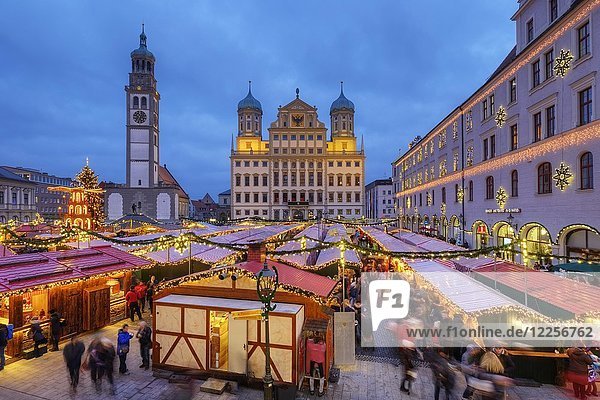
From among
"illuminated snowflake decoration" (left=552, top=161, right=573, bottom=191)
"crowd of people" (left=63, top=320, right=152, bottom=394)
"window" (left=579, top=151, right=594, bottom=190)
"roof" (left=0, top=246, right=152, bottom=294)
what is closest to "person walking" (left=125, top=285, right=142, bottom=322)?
"roof" (left=0, top=246, right=152, bottom=294)

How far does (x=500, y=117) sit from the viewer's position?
84.9 ft

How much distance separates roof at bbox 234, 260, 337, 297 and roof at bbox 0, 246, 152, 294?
7049 millimetres

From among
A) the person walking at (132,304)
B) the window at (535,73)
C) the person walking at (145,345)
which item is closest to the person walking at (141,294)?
the person walking at (132,304)

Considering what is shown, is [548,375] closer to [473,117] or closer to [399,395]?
[399,395]

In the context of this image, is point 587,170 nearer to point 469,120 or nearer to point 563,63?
point 563,63

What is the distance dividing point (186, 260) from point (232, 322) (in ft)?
32.2

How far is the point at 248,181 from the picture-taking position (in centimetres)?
7494

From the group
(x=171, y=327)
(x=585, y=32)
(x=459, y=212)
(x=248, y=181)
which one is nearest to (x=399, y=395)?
(x=171, y=327)

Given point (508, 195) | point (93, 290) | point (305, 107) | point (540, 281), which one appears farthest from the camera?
point (305, 107)

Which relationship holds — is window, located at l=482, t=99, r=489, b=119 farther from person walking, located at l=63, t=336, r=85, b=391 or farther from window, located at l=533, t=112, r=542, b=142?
person walking, located at l=63, t=336, r=85, b=391

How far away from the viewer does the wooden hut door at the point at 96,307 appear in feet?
43.9

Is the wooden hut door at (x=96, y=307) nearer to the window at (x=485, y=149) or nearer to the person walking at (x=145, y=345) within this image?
the person walking at (x=145, y=345)

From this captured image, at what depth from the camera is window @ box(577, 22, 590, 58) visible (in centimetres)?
1719

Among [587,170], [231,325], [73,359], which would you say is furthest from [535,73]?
[73,359]
